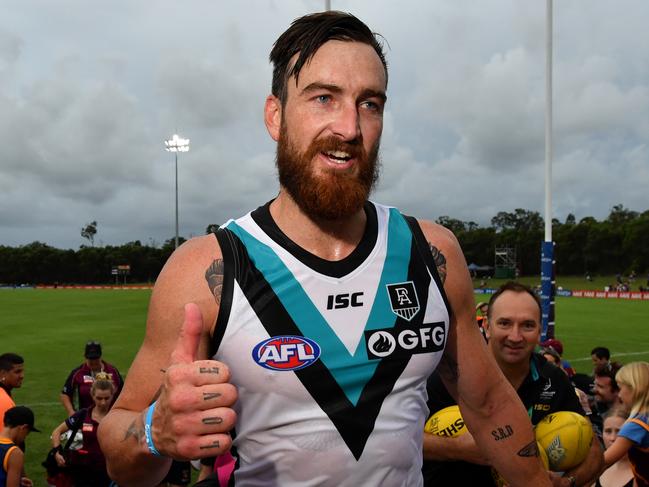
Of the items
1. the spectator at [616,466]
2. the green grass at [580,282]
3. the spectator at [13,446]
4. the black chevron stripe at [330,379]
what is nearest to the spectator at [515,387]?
the black chevron stripe at [330,379]

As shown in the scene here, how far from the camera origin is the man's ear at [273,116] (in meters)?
2.31

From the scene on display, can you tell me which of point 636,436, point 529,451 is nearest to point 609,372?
point 636,436

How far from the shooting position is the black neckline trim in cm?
213

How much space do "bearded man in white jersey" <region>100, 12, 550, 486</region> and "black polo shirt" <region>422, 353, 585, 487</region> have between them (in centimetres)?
103

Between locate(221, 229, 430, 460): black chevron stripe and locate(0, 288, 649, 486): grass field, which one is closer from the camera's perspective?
locate(221, 229, 430, 460): black chevron stripe

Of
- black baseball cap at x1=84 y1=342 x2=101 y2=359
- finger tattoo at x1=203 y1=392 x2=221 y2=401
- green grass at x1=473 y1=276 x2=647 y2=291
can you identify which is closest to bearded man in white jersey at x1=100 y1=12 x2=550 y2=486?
finger tattoo at x1=203 y1=392 x2=221 y2=401

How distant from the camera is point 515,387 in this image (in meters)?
3.66

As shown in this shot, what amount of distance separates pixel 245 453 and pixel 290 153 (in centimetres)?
111

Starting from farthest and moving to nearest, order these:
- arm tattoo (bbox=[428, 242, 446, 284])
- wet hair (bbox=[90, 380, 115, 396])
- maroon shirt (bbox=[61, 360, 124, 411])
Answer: maroon shirt (bbox=[61, 360, 124, 411]), wet hair (bbox=[90, 380, 115, 396]), arm tattoo (bbox=[428, 242, 446, 284])

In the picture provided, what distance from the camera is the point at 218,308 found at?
1.96m

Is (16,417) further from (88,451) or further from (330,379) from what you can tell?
(330,379)

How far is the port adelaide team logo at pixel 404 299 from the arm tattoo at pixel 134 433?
964 mm

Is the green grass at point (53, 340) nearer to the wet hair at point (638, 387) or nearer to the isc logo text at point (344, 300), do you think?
the wet hair at point (638, 387)

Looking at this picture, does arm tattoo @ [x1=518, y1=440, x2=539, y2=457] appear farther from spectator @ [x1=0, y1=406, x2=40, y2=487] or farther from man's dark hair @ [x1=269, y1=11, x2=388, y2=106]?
spectator @ [x1=0, y1=406, x2=40, y2=487]
